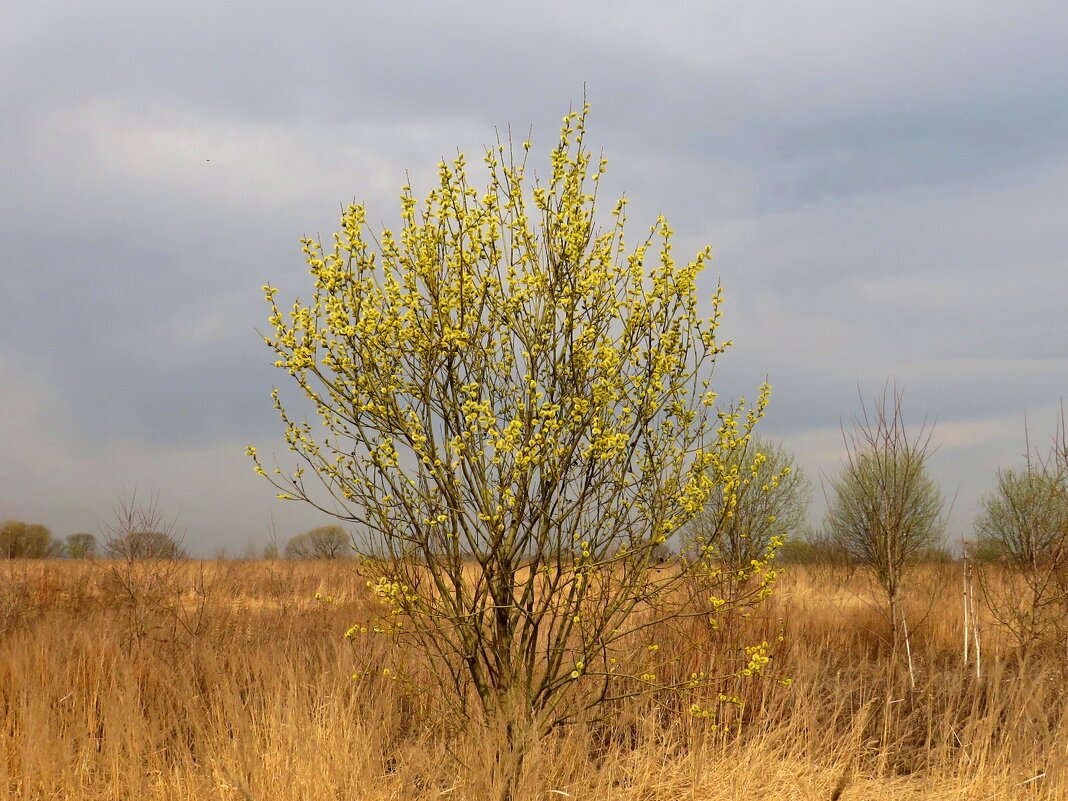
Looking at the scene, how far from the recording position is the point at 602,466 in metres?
4.54

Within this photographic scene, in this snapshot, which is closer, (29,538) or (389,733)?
(389,733)

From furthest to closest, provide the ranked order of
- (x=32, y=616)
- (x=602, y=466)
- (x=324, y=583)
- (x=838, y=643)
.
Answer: (x=324, y=583)
(x=32, y=616)
(x=838, y=643)
(x=602, y=466)

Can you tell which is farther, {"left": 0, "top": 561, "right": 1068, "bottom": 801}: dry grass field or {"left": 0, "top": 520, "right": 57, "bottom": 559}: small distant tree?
{"left": 0, "top": 520, "right": 57, "bottom": 559}: small distant tree

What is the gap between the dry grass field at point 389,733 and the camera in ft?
15.7

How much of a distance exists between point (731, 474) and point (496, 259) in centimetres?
175

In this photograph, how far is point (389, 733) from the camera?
239 inches

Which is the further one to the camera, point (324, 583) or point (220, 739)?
point (324, 583)

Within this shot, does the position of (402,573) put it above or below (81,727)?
above

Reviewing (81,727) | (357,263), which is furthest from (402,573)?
(81,727)

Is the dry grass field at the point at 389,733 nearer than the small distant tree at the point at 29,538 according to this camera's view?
Yes

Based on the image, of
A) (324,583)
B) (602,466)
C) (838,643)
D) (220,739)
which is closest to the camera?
(602,466)

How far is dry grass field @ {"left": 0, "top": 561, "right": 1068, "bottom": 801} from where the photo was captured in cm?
478

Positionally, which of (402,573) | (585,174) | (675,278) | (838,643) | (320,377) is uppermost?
(585,174)

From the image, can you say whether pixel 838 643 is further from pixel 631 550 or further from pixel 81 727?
pixel 81 727
